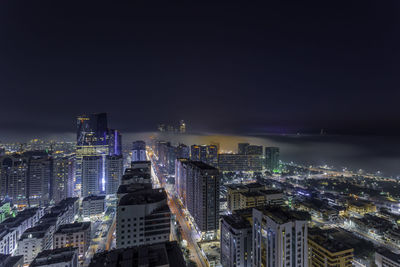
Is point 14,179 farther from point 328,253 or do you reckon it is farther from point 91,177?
point 328,253

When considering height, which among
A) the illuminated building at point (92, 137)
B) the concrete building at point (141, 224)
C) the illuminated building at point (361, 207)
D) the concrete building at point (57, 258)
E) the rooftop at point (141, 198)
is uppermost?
the illuminated building at point (92, 137)

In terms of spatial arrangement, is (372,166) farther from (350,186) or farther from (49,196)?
(49,196)

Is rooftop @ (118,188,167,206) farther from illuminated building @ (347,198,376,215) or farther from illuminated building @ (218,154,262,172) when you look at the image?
illuminated building @ (218,154,262,172)

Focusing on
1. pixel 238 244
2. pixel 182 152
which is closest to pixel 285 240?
pixel 238 244

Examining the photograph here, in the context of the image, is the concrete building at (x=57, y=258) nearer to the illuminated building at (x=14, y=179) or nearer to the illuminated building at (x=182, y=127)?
the illuminated building at (x=14, y=179)

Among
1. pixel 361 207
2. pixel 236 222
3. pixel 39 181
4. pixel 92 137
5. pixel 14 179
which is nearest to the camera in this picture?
pixel 236 222

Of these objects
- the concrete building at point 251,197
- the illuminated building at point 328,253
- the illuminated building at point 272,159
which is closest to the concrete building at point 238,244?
the illuminated building at point 328,253

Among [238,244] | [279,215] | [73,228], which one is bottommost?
[73,228]
